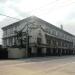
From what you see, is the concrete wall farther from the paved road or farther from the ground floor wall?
the paved road

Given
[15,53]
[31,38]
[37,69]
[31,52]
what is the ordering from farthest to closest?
1. [31,38]
2. [31,52]
3. [15,53]
4. [37,69]

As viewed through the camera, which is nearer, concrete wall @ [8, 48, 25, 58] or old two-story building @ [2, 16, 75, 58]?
concrete wall @ [8, 48, 25, 58]

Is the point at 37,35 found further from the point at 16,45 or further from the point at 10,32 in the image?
the point at 10,32

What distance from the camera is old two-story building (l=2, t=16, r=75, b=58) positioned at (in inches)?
1704

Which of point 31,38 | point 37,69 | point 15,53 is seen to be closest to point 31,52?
point 31,38

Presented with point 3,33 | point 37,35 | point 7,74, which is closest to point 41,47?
point 37,35

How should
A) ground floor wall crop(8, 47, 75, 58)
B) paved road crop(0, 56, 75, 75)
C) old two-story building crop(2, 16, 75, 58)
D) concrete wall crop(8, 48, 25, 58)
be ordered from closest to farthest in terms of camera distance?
paved road crop(0, 56, 75, 75) → concrete wall crop(8, 48, 25, 58) → ground floor wall crop(8, 47, 75, 58) → old two-story building crop(2, 16, 75, 58)

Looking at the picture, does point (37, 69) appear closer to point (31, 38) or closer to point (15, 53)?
point (15, 53)

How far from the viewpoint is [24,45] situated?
146 ft

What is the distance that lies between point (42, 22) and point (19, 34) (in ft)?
28.0

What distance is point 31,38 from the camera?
4403 centimetres

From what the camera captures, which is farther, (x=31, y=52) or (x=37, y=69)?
(x=31, y=52)

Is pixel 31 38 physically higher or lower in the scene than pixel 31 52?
higher

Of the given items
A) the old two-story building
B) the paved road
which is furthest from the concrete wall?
the paved road
